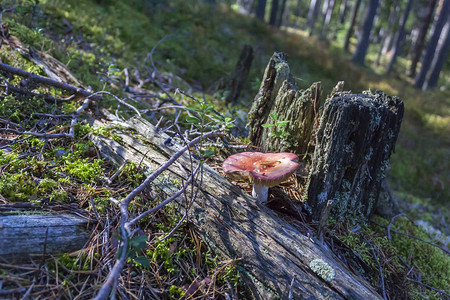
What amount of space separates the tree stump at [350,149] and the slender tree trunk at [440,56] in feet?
51.6

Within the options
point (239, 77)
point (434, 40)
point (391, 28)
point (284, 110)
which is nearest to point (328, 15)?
point (391, 28)

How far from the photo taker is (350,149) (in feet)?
8.03

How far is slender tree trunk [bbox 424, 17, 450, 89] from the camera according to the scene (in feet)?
46.3

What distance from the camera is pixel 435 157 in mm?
7215

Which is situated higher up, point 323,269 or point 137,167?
point 137,167

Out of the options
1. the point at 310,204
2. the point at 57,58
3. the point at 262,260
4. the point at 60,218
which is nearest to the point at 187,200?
the point at 262,260

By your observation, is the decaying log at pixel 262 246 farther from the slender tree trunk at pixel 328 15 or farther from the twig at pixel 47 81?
the slender tree trunk at pixel 328 15

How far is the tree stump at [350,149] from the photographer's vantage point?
235 cm

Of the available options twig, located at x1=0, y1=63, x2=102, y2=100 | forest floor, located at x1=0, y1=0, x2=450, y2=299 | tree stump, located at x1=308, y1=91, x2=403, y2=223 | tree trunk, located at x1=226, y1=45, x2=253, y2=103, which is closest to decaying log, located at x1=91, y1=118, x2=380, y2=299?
forest floor, located at x1=0, y1=0, x2=450, y2=299

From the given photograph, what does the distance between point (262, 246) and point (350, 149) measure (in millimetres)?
1172

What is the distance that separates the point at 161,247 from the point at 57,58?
3.47 m

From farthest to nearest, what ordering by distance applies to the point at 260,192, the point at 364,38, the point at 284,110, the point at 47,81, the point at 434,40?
the point at 364,38 → the point at 434,40 → the point at 47,81 → the point at 284,110 → the point at 260,192

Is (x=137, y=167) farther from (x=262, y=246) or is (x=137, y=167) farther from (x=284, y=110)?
(x=284, y=110)

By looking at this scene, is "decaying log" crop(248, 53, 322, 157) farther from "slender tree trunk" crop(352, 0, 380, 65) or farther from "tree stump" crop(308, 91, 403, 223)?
"slender tree trunk" crop(352, 0, 380, 65)
